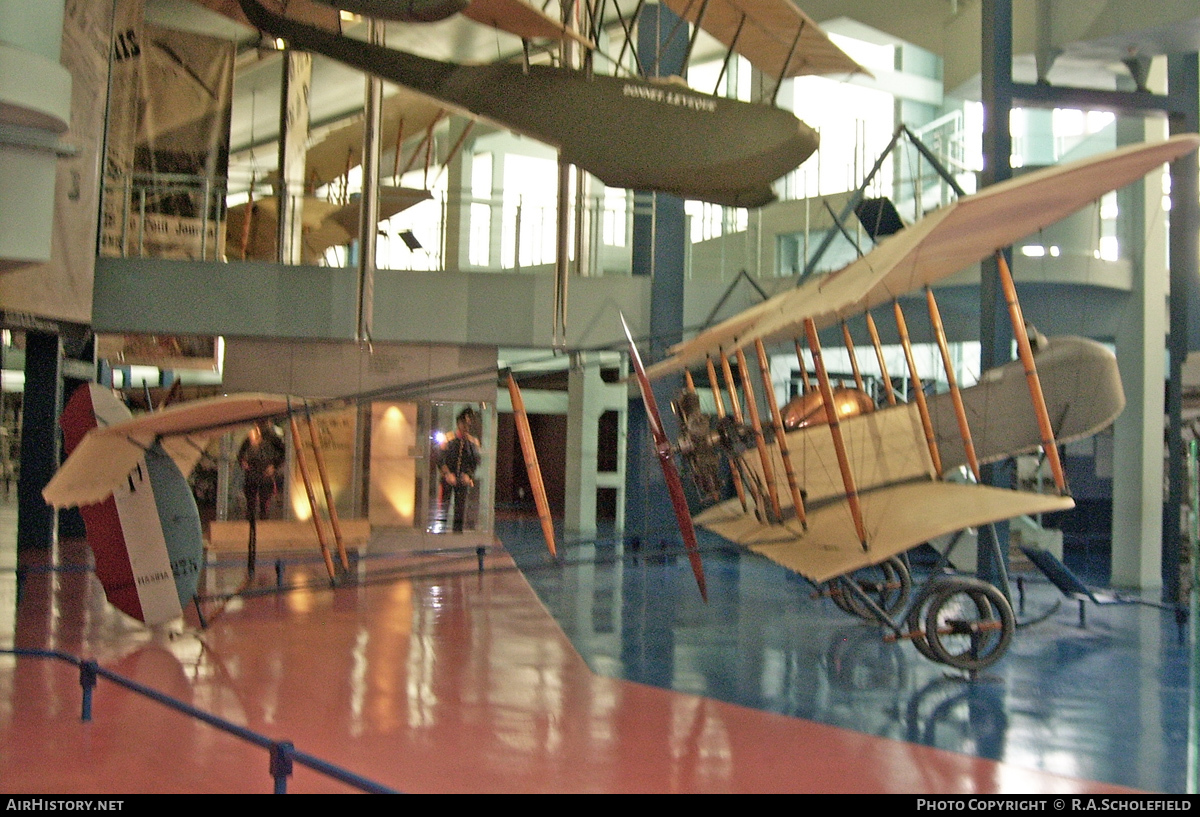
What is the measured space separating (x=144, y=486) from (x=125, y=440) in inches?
14.5

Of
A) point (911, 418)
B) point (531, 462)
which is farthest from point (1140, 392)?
point (531, 462)

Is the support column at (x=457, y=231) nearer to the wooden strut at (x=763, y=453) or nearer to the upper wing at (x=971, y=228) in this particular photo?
the wooden strut at (x=763, y=453)

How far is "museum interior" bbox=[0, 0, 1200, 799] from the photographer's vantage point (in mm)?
5016

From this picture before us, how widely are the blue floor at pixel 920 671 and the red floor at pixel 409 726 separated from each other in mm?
306

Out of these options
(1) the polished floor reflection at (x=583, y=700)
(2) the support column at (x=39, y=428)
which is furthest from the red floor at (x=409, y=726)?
(2) the support column at (x=39, y=428)

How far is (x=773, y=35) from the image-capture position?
8.59m

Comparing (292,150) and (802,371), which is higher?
(292,150)

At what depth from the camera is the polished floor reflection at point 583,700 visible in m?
4.26

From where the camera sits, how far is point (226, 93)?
12.9 m

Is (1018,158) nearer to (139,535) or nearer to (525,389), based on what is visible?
(139,535)

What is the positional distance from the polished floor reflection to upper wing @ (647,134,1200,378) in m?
2.26

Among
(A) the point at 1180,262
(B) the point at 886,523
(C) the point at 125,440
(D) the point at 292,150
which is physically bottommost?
(B) the point at 886,523

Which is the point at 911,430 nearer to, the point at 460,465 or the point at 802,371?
the point at 802,371

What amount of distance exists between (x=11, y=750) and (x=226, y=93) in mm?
10321
